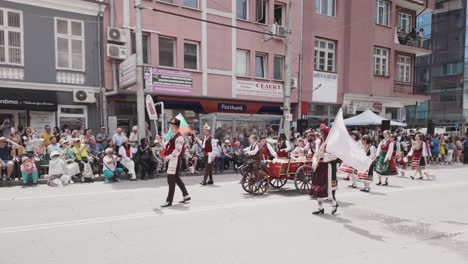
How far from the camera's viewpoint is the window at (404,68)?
25797 millimetres

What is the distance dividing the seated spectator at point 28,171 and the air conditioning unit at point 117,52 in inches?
248

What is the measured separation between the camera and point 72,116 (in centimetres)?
1493

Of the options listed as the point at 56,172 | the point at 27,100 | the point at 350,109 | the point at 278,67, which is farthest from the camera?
the point at 350,109

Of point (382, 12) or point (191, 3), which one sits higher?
point (382, 12)

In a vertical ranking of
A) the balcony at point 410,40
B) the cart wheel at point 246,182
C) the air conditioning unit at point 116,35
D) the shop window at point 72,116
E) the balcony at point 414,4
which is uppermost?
the balcony at point 414,4

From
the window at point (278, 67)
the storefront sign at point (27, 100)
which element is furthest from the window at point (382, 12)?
the storefront sign at point (27, 100)

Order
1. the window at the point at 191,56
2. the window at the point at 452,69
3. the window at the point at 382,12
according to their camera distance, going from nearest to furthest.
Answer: the window at the point at 191,56 → the window at the point at 382,12 → the window at the point at 452,69

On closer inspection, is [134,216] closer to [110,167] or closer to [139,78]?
[110,167]

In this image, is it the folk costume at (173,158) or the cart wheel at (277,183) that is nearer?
the folk costume at (173,158)

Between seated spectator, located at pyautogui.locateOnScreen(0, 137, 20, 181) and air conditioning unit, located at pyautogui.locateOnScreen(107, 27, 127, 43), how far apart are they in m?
6.15

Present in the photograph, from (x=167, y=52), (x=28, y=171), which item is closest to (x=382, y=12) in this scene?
(x=167, y=52)

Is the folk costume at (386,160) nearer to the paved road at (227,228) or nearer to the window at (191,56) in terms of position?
the paved road at (227,228)

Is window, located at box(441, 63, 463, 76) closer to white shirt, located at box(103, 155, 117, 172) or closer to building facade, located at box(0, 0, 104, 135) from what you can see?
building facade, located at box(0, 0, 104, 135)

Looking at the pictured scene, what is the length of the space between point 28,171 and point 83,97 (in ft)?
17.4
